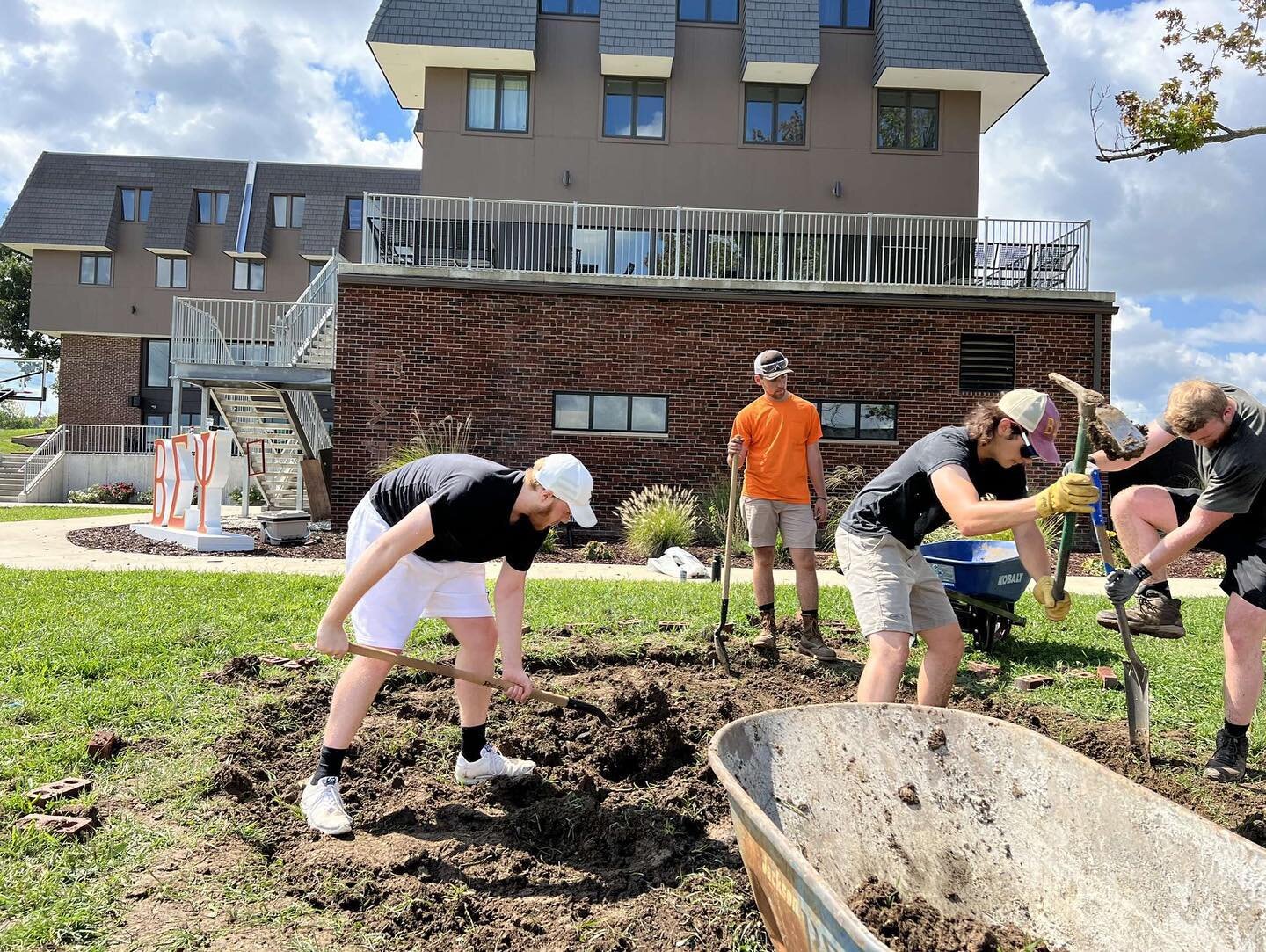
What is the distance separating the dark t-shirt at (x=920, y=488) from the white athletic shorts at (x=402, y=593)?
1.82 meters

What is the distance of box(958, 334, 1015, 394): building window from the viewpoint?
15086mm

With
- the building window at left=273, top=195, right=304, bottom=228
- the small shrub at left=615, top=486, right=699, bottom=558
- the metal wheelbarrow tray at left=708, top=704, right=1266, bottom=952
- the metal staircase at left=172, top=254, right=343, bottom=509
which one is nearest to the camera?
the metal wheelbarrow tray at left=708, top=704, right=1266, bottom=952

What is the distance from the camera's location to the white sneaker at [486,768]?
4.08 metres

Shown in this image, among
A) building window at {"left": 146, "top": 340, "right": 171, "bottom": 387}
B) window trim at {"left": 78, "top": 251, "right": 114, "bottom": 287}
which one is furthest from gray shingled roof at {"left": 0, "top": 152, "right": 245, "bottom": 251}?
building window at {"left": 146, "top": 340, "right": 171, "bottom": 387}

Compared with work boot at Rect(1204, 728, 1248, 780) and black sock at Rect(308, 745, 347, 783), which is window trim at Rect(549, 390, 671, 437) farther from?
black sock at Rect(308, 745, 347, 783)

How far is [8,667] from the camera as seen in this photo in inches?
222

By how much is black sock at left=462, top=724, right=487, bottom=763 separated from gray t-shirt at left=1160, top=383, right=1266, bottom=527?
3516 millimetres

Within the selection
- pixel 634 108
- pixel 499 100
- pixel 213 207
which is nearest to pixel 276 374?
pixel 499 100

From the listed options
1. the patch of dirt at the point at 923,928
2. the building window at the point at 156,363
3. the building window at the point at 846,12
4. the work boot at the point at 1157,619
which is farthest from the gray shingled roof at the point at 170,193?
the patch of dirt at the point at 923,928

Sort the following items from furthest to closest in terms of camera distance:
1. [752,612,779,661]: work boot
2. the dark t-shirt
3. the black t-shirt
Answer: [752,612,779,661]: work boot
the dark t-shirt
the black t-shirt

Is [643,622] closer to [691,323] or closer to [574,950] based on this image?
[574,950]

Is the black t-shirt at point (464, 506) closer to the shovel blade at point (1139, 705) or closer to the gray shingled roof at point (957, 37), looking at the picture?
the shovel blade at point (1139, 705)

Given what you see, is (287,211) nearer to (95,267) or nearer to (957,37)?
(95,267)

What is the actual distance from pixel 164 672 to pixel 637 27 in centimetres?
1717
